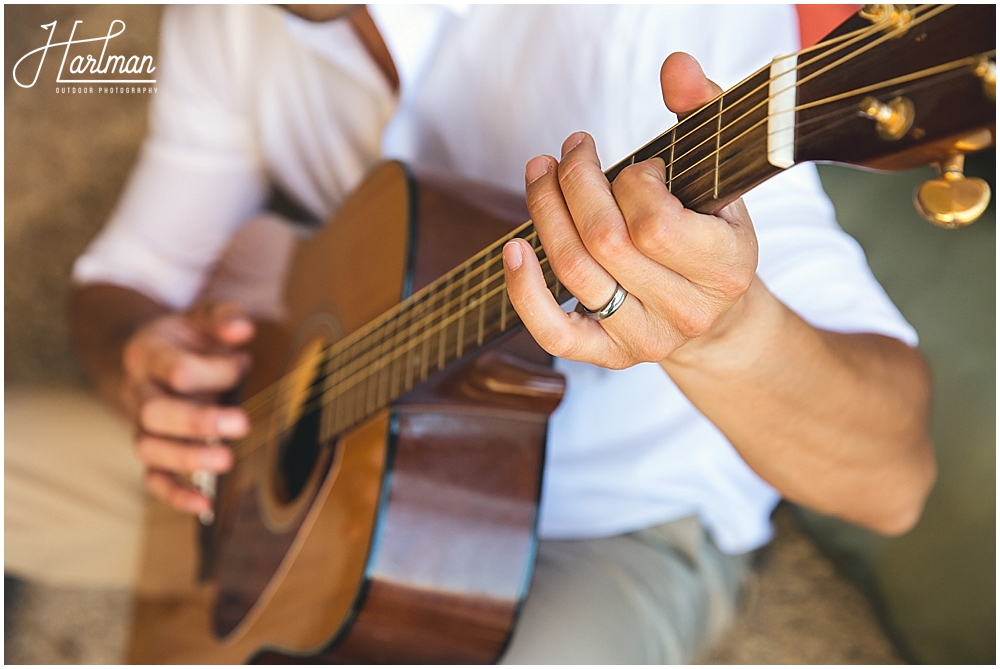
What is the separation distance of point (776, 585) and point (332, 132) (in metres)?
0.69

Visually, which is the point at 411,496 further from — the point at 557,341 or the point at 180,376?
the point at 180,376

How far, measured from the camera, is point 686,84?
0.35 metres

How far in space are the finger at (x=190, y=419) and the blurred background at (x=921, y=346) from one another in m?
0.25

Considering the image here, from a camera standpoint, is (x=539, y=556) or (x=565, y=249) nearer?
(x=565, y=249)

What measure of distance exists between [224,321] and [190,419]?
4.4 inches

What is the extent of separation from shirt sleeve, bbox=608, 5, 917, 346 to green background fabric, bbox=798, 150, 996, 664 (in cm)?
7

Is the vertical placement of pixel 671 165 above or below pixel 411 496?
above

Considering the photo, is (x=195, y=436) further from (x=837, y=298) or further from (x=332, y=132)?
(x=837, y=298)

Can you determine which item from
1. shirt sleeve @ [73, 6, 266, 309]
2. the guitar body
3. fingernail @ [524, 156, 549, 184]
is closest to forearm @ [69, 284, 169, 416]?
shirt sleeve @ [73, 6, 266, 309]

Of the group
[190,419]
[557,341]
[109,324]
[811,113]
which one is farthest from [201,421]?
[811,113]

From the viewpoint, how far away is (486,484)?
558 mm

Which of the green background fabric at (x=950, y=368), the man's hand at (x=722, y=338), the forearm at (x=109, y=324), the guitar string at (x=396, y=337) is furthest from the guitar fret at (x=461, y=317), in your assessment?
the forearm at (x=109, y=324)

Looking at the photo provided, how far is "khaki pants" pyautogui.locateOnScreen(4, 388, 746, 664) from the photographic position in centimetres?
68

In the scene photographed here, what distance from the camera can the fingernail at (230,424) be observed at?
72cm
